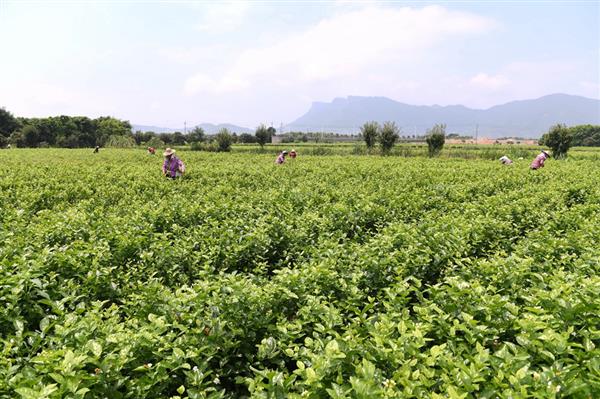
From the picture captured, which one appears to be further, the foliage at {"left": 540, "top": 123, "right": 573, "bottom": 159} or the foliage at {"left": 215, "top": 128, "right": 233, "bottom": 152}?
the foliage at {"left": 215, "top": 128, "right": 233, "bottom": 152}

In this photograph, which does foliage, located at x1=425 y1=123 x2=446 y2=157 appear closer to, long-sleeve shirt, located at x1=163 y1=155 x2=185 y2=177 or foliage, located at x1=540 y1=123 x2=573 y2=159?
foliage, located at x1=540 y1=123 x2=573 y2=159

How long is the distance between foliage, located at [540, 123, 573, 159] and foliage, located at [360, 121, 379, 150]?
16.9 metres

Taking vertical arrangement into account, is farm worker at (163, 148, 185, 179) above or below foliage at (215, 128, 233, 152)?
below

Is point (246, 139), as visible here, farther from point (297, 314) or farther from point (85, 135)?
point (297, 314)

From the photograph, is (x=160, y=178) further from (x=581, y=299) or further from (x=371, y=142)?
(x=371, y=142)

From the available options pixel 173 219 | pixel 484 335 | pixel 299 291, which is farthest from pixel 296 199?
pixel 484 335

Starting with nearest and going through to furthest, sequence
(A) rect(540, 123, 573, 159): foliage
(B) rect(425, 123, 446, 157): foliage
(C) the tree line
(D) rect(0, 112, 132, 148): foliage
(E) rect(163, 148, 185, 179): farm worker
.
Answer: (E) rect(163, 148, 185, 179): farm worker < (A) rect(540, 123, 573, 159): foliage < (B) rect(425, 123, 446, 157): foliage < (C) the tree line < (D) rect(0, 112, 132, 148): foliage

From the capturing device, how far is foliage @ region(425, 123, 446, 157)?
133ft

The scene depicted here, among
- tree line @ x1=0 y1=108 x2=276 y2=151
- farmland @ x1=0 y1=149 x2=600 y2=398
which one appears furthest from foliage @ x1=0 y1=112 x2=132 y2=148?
farmland @ x1=0 y1=149 x2=600 y2=398

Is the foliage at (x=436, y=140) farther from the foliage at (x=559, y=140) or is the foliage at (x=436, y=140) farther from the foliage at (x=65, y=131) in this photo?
the foliage at (x=65, y=131)

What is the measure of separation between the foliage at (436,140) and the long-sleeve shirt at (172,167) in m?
33.1

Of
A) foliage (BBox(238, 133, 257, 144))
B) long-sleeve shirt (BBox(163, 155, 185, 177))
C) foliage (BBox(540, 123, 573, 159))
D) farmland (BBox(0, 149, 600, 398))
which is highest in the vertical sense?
foliage (BBox(238, 133, 257, 144))

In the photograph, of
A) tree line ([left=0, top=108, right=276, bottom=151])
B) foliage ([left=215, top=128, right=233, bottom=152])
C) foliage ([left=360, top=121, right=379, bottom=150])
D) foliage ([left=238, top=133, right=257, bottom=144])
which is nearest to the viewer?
foliage ([left=360, top=121, right=379, bottom=150])

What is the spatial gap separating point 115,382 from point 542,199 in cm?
921
